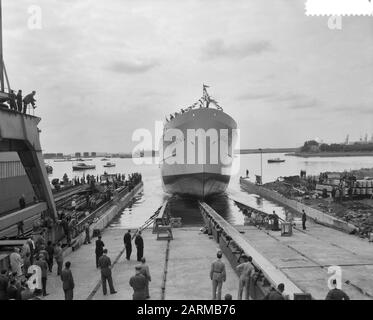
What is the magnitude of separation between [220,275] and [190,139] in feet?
85.8

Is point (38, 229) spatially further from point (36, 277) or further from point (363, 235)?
point (363, 235)

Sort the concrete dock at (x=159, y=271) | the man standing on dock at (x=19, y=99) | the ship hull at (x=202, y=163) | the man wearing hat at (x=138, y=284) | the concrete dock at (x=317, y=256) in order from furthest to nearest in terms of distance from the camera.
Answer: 1. the ship hull at (x=202, y=163)
2. the man standing on dock at (x=19, y=99)
3. the concrete dock at (x=317, y=256)
4. the concrete dock at (x=159, y=271)
5. the man wearing hat at (x=138, y=284)

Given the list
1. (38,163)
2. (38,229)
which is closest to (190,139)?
(38,163)

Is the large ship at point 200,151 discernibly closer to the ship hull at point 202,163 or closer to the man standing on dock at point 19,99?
the ship hull at point 202,163

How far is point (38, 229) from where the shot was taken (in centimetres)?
1482

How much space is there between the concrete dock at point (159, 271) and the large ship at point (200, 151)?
1636 cm

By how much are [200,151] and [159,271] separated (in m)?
22.3

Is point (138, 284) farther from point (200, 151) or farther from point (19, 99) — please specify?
point (200, 151)

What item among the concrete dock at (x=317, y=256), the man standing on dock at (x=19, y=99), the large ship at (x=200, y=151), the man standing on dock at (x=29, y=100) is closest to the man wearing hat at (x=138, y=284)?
the concrete dock at (x=317, y=256)

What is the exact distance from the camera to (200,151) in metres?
33.6

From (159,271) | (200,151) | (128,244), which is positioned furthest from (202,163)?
(159,271)

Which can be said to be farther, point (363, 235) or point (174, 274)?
point (363, 235)

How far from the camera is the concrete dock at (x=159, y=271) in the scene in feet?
32.0
